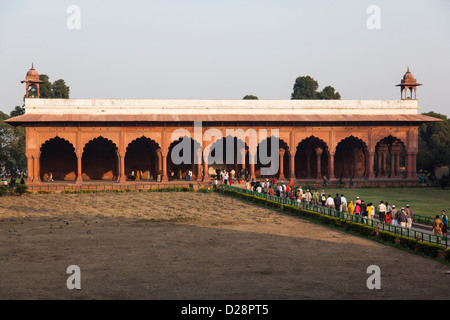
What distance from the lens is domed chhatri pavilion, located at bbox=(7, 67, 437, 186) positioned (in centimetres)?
3938

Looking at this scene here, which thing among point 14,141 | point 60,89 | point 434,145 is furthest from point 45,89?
point 434,145

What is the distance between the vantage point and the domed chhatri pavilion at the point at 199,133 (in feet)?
129

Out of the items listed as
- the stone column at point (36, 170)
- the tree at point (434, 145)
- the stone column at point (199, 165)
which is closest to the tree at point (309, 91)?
the tree at point (434, 145)

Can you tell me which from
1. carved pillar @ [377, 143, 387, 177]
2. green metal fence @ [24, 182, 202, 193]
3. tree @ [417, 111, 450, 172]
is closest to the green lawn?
carved pillar @ [377, 143, 387, 177]

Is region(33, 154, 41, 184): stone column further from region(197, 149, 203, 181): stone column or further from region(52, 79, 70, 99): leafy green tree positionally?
region(52, 79, 70, 99): leafy green tree

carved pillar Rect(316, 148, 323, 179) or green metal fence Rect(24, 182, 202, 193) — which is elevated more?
carved pillar Rect(316, 148, 323, 179)

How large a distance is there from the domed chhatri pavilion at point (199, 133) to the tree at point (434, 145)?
6.47 meters

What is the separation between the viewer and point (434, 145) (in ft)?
191

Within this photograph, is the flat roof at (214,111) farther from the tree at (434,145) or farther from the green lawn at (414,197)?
the tree at (434,145)

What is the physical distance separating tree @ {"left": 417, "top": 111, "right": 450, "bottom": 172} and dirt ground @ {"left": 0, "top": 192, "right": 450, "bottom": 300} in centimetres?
3093

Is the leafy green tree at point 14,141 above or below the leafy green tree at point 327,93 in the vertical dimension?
below

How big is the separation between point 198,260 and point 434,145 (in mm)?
49818
